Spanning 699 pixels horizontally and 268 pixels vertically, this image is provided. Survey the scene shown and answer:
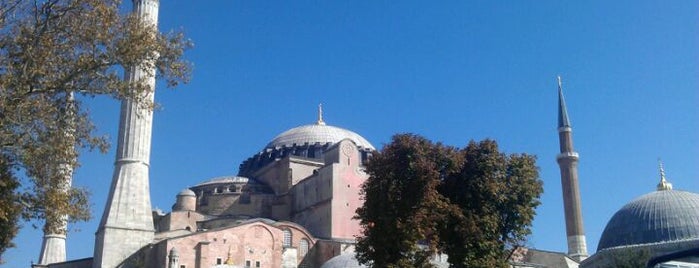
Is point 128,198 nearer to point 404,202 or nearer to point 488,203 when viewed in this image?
point 404,202

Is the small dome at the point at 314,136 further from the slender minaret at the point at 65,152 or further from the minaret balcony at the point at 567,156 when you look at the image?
the slender minaret at the point at 65,152

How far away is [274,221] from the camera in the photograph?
3962 centimetres

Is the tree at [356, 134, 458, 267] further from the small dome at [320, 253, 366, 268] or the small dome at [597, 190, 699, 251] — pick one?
the small dome at [597, 190, 699, 251]

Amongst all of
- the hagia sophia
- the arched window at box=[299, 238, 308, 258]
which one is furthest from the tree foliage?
the arched window at box=[299, 238, 308, 258]

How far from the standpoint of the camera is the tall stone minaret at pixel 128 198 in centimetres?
3462

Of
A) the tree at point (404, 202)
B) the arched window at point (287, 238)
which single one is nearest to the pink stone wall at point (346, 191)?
the arched window at point (287, 238)

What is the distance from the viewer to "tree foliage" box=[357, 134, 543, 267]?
20.9 meters

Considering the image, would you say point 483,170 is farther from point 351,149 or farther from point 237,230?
point 351,149

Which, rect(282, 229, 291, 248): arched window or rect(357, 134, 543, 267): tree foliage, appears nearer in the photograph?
rect(357, 134, 543, 267): tree foliage

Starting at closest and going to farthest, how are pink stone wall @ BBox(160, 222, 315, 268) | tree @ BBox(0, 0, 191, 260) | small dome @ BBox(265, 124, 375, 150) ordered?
1. tree @ BBox(0, 0, 191, 260)
2. pink stone wall @ BBox(160, 222, 315, 268)
3. small dome @ BBox(265, 124, 375, 150)

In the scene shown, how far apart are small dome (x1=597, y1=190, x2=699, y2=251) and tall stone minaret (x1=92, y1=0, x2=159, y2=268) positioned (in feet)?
74.9

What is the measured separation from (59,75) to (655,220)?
30593 millimetres

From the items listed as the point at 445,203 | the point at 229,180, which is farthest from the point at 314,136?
the point at 445,203

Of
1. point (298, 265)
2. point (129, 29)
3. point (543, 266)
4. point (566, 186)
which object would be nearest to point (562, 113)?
point (566, 186)
